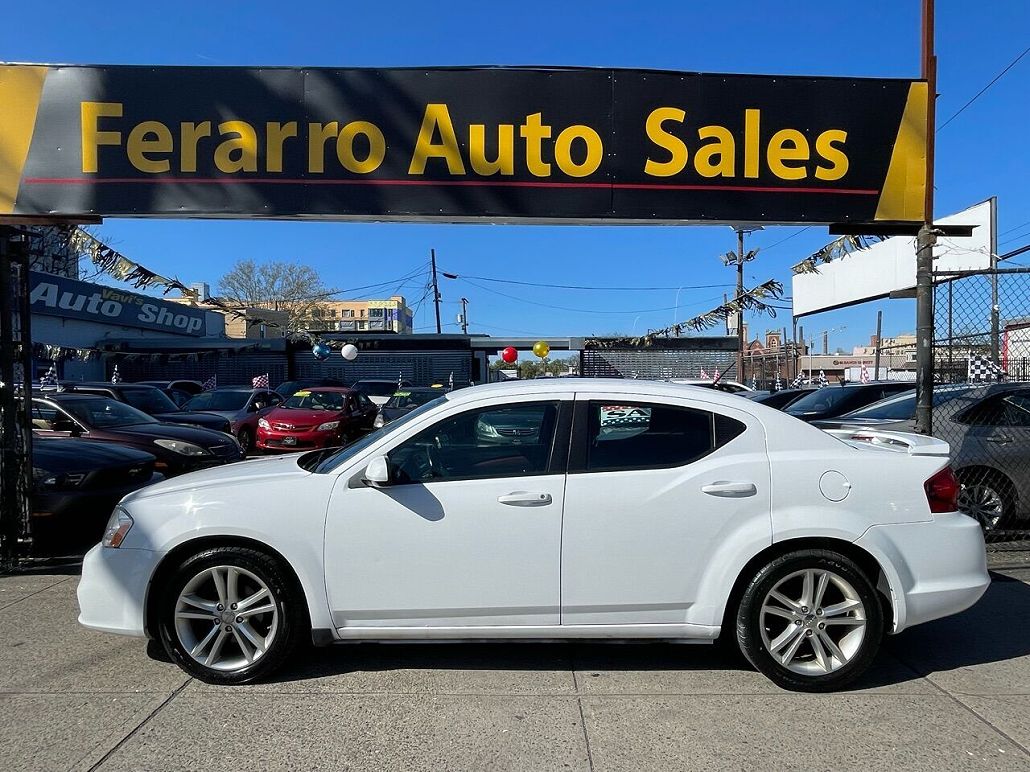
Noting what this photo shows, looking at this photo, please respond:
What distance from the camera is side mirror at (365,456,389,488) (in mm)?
3750

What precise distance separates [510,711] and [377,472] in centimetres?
135

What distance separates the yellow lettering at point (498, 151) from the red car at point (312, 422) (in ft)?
28.0

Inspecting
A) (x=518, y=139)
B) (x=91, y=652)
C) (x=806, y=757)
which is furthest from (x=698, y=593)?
(x=518, y=139)

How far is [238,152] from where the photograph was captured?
6.14 metres

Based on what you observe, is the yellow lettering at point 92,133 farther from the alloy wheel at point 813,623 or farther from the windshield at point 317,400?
the windshield at point 317,400

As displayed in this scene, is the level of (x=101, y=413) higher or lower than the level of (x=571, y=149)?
lower

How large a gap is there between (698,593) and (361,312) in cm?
11817

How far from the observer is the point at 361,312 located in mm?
118375

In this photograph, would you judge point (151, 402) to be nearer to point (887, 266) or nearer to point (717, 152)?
point (717, 152)

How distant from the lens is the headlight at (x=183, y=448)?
9.24m

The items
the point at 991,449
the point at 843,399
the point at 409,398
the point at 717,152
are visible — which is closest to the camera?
the point at 717,152

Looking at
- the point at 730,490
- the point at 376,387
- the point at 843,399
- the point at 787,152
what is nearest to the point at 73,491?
the point at 730,490

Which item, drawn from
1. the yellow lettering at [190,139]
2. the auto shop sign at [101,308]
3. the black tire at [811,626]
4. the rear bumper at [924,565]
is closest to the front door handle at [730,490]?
the black tire at [811,626]

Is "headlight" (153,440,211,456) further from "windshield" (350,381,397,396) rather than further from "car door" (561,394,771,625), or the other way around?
"windshield" (350,381,397,396)
